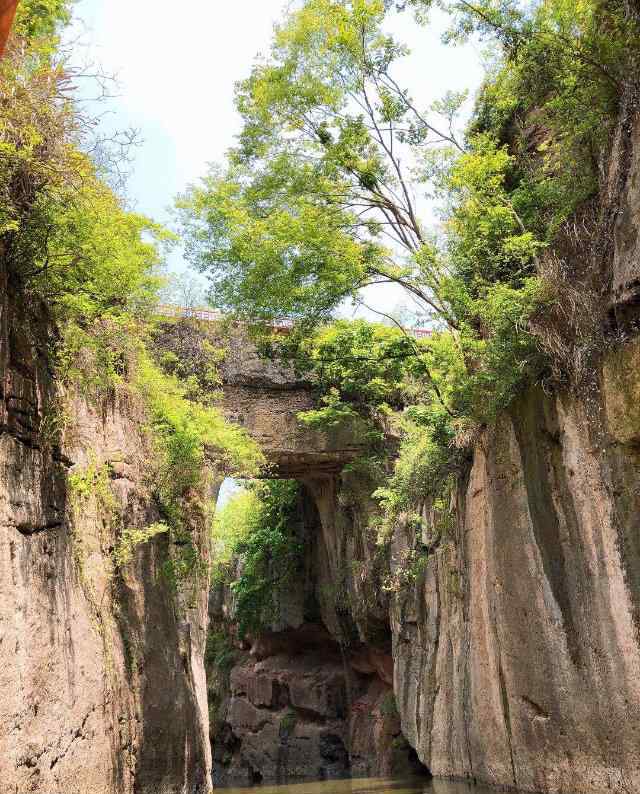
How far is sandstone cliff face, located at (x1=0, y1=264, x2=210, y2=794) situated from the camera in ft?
23.9

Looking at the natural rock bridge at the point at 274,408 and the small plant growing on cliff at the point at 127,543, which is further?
the natural rock bridge at the point at 274,408

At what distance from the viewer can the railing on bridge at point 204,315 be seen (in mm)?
18442

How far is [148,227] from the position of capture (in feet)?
38.0

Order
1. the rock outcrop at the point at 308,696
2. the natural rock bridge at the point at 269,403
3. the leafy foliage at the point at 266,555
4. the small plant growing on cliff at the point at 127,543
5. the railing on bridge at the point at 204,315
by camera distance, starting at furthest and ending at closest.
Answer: the leafy foliage at the point at 266,555, the rock outcrop at the point at 308,696, the natural rock bridge at the point at 269,403, the railing on bridge at the point at 204,315, the small plant growing on cliff at the point at 127,543

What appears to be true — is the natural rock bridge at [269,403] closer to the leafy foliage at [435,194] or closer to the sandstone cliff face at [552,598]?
the leafy foliage at [435,194]

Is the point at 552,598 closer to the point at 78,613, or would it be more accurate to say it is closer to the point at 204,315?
the point at 78,613

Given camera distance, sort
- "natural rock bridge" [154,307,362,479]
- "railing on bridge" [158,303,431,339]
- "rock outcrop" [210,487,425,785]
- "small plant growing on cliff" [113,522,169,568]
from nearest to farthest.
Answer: "small plant growing on cliff" [113,522,169,568], "railing on bridge" [158,303,431,339], "natural rock bridge" [154,307,362,479], "rock outcrop" [210,487,425,785]

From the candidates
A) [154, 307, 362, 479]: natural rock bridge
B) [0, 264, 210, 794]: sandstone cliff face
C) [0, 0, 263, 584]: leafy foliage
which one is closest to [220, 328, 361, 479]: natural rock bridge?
[154, 307, 362, 479]: natural rock bridge

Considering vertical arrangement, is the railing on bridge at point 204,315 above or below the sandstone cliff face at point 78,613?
above

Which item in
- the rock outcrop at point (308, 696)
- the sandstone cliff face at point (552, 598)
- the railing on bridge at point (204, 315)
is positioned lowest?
the rock outcrop at point (308, 696)

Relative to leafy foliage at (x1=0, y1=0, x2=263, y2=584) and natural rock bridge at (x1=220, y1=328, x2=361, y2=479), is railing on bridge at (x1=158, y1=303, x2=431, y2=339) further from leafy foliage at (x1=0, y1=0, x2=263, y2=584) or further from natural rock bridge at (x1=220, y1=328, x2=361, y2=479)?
leafy foliage at (x1=0, y1=0, x2=263, y2=584)

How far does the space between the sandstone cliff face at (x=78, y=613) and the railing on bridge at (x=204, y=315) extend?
18.1ft

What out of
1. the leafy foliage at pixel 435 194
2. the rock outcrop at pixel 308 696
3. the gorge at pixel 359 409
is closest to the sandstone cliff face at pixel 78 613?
the gorge at pixel 359 409

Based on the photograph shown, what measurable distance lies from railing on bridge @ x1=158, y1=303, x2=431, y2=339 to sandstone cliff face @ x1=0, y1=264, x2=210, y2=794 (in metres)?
5.52
